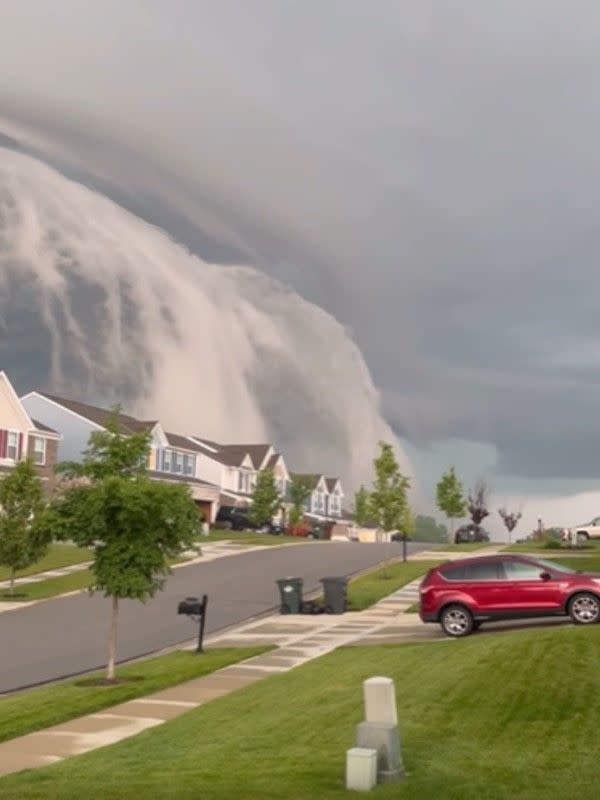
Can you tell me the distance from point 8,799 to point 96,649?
52.2 feet

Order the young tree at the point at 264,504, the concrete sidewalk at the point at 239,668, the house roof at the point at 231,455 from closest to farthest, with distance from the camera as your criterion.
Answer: the concrete sidewalk at the point at 239,668 < the young tree at the point at 264,504 < the house roof at the point at 231,455

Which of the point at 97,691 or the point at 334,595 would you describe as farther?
the point at 334,595

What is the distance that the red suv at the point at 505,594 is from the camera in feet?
78.1

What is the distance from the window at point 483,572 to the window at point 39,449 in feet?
156

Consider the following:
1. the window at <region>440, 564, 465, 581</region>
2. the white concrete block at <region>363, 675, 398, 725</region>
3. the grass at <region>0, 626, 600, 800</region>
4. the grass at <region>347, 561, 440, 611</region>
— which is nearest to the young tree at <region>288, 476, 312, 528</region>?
the grass at <region>347, 561, 440, 611</region>

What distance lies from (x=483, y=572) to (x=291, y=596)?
899 cm

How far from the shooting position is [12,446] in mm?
65000

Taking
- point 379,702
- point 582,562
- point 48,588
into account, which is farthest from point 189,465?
point 379,702

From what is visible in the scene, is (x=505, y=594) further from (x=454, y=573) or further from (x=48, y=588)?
(x=48, y=588)

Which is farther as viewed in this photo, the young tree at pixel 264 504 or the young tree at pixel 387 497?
the young tree at pixel 264 504

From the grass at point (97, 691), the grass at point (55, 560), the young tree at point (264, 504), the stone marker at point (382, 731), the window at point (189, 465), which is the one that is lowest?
the grass at point (97, 691)

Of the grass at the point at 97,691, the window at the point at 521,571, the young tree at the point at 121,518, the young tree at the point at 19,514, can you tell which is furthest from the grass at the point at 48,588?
the window at the point at 521,571

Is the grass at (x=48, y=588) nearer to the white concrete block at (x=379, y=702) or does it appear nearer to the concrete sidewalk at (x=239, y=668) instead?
the concrete sidewalk at (x=239, y=668)

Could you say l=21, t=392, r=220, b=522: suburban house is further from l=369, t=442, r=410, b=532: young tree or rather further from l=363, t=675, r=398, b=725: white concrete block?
l=363, t=675, r=398, b=725: white concrete block
